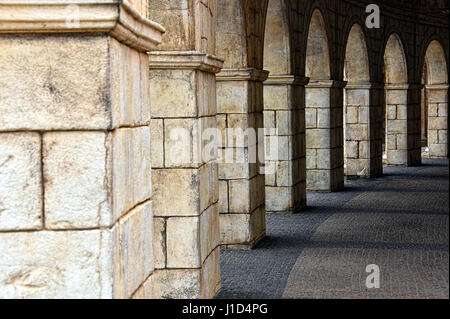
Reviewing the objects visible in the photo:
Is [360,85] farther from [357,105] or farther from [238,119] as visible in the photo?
[238,119]

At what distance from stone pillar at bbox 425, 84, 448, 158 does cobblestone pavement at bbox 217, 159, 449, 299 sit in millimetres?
8895

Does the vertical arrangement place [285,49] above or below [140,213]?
above

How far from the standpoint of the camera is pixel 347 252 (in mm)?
9414

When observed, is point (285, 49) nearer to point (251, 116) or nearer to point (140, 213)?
point (251, 116)

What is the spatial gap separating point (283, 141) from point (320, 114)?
287 centimetres

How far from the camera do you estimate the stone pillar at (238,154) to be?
9453 mm

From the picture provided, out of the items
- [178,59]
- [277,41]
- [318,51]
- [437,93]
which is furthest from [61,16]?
[437,93]

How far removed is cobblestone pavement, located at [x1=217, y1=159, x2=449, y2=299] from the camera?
7.50 m

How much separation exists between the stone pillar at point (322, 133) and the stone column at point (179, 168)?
27.7 feet

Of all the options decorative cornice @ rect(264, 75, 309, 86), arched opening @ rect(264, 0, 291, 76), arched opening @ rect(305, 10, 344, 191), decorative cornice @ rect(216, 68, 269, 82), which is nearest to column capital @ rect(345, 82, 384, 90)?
arched opening @ rect(305, 10, 344, 191)

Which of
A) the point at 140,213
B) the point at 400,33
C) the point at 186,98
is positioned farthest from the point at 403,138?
the point at 140,213

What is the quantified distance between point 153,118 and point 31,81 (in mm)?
3306

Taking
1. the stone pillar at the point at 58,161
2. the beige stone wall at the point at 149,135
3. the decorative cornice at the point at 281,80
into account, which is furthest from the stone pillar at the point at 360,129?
the stone pillar at the point at 58,161

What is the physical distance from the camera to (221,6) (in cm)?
925
